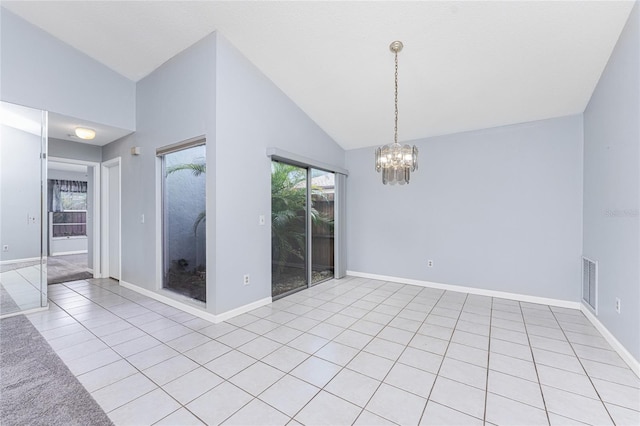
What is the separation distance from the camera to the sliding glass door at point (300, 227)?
3865 mm

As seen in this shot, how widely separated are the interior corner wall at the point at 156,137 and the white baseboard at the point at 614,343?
3.72m

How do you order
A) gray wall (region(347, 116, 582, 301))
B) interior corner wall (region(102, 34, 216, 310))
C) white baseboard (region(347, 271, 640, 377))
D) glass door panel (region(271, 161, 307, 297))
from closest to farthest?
white baseboard (region(347, 271, 640, 377)) → interior corner wall (region(102, 34, 216, 310)) → gray wall (region(347, 116, 582, 301)) → glass door panel (region(271, 161, 307, 297))

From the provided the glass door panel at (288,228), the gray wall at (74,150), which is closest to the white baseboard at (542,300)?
the glass door panel at (288,228)

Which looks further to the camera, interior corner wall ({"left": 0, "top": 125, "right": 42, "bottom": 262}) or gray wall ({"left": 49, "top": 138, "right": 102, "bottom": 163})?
gray wall ({"left": 49, "top": 138, "right": 102, "bottom": 163})

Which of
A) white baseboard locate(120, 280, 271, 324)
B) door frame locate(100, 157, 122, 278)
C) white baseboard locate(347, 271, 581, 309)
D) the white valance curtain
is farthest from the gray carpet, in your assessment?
the white valance curtain

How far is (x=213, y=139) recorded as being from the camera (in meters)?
2.96

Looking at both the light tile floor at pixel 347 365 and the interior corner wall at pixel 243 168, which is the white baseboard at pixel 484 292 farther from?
the interior corner wall at pixel 243 168

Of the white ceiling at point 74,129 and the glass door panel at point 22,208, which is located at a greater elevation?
the white ceiling at point 74,129

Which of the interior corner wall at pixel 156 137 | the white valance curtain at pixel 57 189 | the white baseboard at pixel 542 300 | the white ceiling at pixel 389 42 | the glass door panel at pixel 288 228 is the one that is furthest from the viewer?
the white valance curtain at pixel 57 189

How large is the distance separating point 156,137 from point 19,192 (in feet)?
5.49

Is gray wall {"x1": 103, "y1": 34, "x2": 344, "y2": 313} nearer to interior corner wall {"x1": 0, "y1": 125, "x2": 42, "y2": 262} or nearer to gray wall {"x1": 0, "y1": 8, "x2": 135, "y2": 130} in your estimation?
gray wall {"x1": 0, "y1": 8, "x2": 135, "y2": 130}

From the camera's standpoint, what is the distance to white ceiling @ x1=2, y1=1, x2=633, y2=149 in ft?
7.82

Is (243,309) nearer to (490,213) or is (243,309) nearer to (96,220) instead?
(490,213)

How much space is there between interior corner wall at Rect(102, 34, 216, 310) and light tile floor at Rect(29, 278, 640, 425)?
0.77 m
